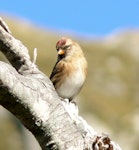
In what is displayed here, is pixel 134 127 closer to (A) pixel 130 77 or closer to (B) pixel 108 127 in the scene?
(B) pixel 108 127

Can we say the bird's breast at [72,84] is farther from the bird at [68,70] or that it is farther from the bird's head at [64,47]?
the bird's head at [64,47]

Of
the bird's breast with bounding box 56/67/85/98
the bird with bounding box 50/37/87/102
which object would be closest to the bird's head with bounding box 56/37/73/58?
the bird with bounding box 50/37/87/102

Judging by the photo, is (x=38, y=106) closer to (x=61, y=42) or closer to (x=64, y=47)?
(x=61, y=42)

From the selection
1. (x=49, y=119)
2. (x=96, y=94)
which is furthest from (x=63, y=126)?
(x=96, y=94)

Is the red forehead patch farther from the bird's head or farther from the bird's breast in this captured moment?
the bird's breast

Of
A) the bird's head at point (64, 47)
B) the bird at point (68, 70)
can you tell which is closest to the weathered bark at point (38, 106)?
the bird at point (68, 70)

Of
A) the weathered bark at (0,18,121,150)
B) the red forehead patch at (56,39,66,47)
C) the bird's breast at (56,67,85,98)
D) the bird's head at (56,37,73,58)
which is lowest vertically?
the weathered bark at (0,18,121,150)
